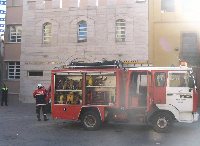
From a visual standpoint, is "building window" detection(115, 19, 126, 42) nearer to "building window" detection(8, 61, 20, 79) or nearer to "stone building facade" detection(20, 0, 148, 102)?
"stone building facade" detection(20, 0, 148, 102)

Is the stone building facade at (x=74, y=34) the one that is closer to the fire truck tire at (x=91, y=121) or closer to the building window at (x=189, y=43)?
the building window at (x=189, y=43)

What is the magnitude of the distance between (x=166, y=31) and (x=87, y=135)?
15538mm

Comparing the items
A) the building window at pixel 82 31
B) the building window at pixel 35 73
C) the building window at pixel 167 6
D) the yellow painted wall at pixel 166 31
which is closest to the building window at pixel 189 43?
the yellow painted wall at pixel 166 31

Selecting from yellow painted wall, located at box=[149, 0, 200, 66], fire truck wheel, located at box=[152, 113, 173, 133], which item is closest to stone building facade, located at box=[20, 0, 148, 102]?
yellow painted wall, located at box=[149, 0, 200, 66]

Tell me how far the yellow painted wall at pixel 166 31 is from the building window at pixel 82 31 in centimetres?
501

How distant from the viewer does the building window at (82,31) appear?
90.7 feet

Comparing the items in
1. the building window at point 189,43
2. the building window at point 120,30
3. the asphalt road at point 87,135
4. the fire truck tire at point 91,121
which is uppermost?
the building window at point 120,30

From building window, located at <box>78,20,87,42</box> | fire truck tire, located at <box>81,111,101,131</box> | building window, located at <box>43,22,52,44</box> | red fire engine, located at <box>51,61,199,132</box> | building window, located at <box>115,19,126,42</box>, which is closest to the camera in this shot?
red fire engine, located at <box>51,61,199,132</box>

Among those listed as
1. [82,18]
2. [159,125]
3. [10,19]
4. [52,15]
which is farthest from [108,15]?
[159,125]

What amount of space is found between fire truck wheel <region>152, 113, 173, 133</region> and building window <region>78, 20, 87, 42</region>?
14998 mm

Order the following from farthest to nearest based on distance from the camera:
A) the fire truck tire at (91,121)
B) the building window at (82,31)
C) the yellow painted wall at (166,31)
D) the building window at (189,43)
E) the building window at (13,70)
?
the building window at (13,70)
the building window at (82,31)
the building window at (189,43)
the yellow painted wall at (166,31)
the fire truck tire at (91,121)

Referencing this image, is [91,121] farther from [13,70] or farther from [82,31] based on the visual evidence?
[13,70]

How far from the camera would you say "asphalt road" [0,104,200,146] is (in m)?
11.5

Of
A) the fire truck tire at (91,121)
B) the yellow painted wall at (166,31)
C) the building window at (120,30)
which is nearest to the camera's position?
the fire truck tire at (91,121)
